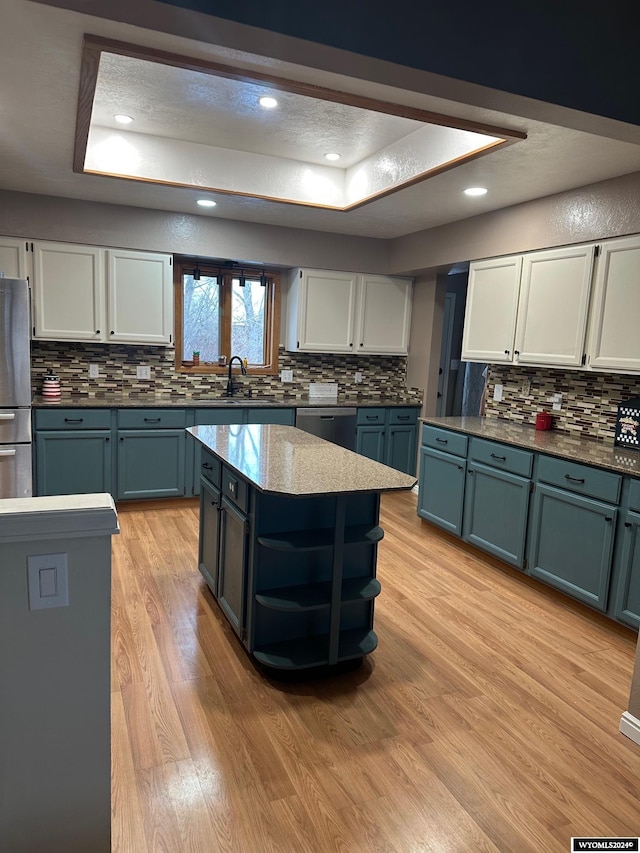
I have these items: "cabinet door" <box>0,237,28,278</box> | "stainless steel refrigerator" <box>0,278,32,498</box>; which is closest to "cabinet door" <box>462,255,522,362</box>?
"stainless steel refrigerator" <box>0,278,32,498</box>

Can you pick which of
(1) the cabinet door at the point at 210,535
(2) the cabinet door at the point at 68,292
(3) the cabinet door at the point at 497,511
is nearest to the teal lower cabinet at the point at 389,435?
(3) the cabinet door at the point at 497,511

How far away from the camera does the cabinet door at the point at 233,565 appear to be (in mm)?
2506

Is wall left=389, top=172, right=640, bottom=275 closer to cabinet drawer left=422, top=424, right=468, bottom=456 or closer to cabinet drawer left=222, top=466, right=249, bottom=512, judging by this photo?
cabinet drawer left=422, top=424, right=468, bottom=456

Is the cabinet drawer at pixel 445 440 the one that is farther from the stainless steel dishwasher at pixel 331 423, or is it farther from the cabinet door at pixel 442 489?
the stainless steel dishwasher at pixel 331 423

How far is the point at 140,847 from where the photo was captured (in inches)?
62.7

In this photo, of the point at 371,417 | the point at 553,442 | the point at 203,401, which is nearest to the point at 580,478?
the point at 553,442

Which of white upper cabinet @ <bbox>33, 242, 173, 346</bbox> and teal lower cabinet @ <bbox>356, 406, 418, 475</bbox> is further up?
white upper cabinet @ <bbox>33, 242, 173, 346</bbox>

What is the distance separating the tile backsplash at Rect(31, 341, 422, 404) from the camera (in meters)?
4.76

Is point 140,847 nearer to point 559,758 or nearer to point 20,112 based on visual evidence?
point 559,758

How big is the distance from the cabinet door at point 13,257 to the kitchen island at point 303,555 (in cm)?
266

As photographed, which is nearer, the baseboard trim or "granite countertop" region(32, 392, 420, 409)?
the baseboard trim

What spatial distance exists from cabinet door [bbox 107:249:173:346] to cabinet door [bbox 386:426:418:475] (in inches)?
89.6

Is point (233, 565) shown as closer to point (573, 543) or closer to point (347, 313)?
point (573, 543)

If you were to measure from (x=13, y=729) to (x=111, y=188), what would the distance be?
365 cm
